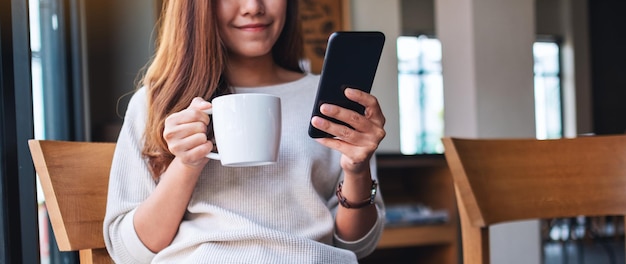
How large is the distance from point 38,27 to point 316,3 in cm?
229

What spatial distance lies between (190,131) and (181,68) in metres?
0.19

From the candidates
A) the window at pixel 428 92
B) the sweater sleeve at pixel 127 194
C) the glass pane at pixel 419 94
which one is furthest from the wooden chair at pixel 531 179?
the glass pane at pixel 419 94

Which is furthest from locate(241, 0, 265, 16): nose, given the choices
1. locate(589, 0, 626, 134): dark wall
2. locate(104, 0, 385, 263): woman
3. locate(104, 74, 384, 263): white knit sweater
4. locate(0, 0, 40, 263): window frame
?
locate(589, 0, 626, 134): dark wall

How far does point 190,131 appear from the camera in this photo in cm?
76

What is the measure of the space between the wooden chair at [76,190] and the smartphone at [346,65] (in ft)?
1.00

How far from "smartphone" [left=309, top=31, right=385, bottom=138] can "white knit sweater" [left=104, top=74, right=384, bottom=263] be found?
0.50 ft

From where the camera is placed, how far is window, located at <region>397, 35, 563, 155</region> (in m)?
9.49

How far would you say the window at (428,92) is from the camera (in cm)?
949

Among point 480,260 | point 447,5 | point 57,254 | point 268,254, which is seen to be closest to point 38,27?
point 57,254

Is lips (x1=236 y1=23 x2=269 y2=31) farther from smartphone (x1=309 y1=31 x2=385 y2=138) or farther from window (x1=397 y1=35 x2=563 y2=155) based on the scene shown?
window (x1=397 y1=35 x2=563 y2=155)

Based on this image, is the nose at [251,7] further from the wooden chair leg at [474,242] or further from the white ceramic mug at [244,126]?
the wooden chair leg at [474,242]

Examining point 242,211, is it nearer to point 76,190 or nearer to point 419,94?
point 76,190

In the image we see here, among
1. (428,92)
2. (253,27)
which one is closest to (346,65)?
(253,27)

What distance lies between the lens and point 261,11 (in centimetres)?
92
